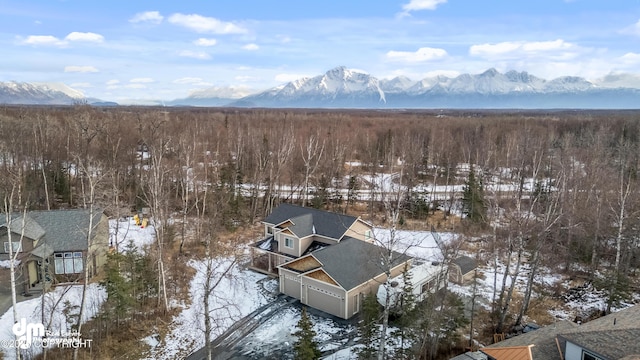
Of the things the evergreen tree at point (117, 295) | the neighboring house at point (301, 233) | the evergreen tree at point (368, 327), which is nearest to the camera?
the evergreen tree at point (368, 327)

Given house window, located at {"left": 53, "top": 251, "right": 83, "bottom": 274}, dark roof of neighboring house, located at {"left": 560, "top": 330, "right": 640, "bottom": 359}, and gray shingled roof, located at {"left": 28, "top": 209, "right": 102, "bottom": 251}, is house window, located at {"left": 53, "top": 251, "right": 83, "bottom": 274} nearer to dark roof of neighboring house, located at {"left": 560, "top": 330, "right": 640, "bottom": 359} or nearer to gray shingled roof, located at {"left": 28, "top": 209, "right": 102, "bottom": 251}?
gray shingled roof, located at {"left": 28, "top": 209, "right": 102, "bottom": 251}

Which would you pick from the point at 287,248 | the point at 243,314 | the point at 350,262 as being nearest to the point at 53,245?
the point at 243,314

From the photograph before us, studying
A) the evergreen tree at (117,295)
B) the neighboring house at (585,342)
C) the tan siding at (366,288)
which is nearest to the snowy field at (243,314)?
the tan siding at (366,288)

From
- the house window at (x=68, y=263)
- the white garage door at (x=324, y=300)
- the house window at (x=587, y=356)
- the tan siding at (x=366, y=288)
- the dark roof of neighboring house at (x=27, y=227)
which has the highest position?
the dark roof of neighboring house at (x=27, y=227)

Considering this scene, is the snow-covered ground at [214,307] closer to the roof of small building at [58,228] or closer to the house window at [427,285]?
the roof of small building at [58,228]

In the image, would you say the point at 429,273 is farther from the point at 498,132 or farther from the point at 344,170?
the point at 498,132

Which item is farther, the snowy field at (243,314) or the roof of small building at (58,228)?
the roof of small building at (58,228)

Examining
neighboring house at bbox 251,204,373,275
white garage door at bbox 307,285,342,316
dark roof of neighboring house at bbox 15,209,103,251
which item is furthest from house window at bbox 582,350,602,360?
dark roof of neighboring house at bbox 15,209,103,251

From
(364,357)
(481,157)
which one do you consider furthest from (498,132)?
(364,357)
